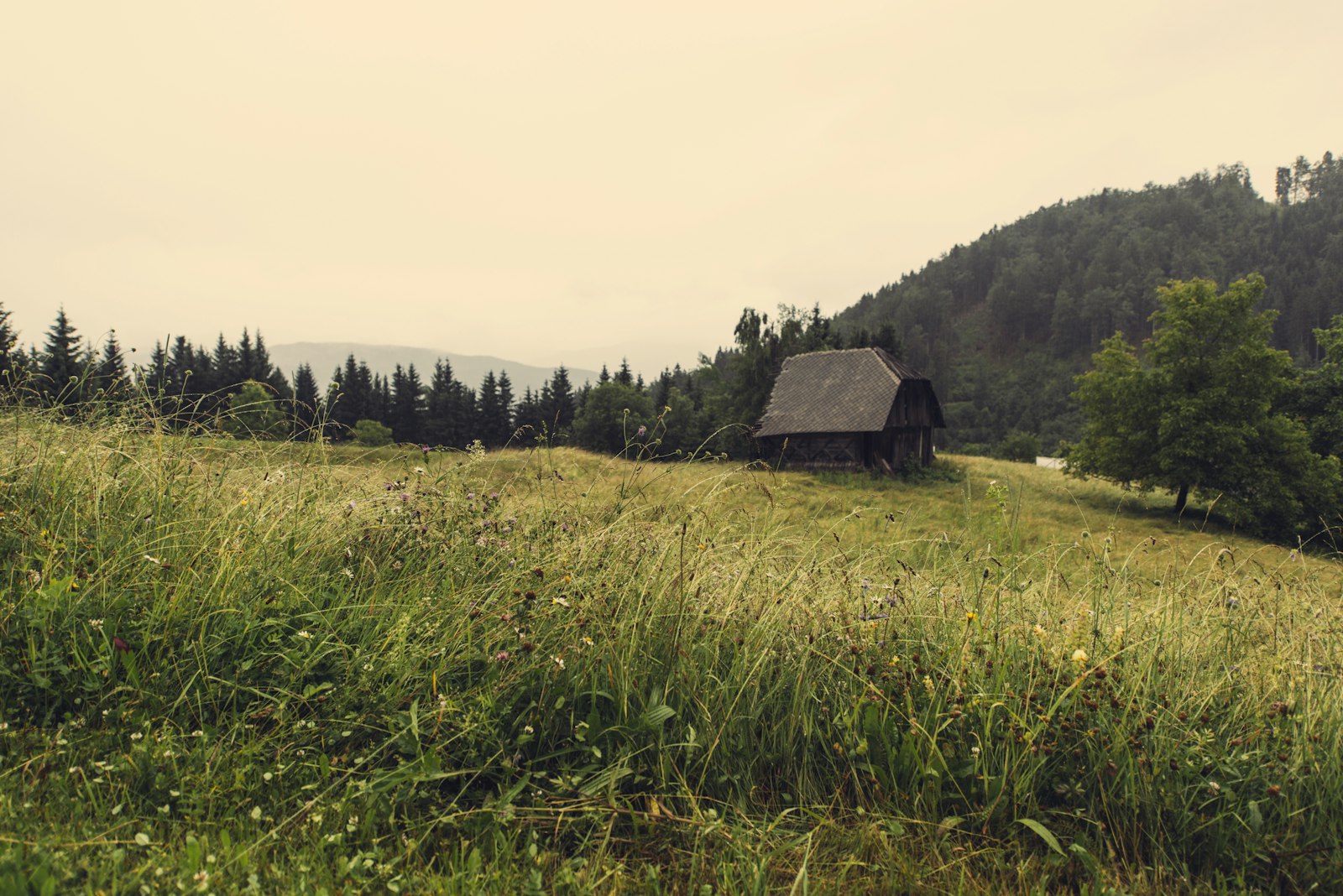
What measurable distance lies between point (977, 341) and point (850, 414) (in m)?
116

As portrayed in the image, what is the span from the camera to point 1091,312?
390ft

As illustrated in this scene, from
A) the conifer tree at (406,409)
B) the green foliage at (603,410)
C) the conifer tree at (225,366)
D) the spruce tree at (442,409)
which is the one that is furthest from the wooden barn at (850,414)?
the conifer tree at (225,366)

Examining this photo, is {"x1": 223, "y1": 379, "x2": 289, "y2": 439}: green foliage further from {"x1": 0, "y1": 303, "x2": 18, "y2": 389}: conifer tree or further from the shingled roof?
the shingled roof

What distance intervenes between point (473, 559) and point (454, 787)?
1537 mm

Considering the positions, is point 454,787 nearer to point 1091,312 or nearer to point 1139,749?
point 1139,749

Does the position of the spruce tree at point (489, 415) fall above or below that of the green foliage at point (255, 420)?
above

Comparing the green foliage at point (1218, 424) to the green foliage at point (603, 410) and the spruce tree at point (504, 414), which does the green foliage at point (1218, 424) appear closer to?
the green foliage at point (603, 410)

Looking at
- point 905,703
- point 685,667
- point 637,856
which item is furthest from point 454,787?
point 905,703

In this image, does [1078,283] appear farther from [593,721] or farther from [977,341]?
[593,721]

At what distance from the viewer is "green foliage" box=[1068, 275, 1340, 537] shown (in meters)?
23.0

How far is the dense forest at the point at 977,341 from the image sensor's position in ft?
Result: 163

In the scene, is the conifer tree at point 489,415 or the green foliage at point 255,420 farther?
the conifer tree at point 489,415

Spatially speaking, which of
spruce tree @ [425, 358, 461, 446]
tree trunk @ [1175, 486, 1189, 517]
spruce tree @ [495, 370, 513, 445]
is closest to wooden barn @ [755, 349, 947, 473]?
tree trunk @ [1175, 486, 1189, 517]

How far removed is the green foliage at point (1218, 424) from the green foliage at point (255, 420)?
28060 millimetres
